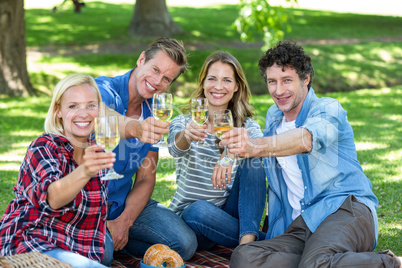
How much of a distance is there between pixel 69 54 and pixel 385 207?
41.6 ft

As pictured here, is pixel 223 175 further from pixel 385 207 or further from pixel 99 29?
pixel 99 29

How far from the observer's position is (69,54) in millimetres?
16250

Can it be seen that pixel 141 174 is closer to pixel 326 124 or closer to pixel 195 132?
pixel 195 132

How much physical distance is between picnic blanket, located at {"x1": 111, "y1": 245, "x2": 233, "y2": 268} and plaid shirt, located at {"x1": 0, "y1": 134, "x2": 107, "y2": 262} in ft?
3.38

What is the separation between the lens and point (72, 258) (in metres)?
3.28

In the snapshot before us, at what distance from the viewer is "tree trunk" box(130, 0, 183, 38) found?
19156 mm

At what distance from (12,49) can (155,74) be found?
349 inches

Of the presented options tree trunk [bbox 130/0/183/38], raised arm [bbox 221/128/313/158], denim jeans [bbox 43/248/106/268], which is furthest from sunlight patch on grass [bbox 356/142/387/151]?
tree trunk [bbox 130/0/183/38]

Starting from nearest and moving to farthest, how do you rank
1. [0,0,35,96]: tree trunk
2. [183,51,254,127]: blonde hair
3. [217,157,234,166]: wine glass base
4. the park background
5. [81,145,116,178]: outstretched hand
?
1. [81,145,116,178]: outstretched hand
2. [217,157,234,166]: wine glass base
3. [183,51,254,127]: blonde hair
4. the park background
5. [0,0,35,96]: tree trunk

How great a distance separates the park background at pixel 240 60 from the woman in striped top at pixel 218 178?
1476mm

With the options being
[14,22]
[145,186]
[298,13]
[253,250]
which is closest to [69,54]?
[14,22]

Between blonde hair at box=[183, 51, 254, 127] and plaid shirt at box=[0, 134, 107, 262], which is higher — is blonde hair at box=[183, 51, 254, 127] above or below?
above

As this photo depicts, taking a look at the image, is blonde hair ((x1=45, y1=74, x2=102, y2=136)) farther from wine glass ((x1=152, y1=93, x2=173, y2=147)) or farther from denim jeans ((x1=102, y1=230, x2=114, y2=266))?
denim jeans ((x1=102, y1=230, x2=114, y2=266))

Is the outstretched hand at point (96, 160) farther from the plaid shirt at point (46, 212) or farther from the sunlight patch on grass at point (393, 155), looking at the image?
the sunlight patch on grass at point (393, 155)
